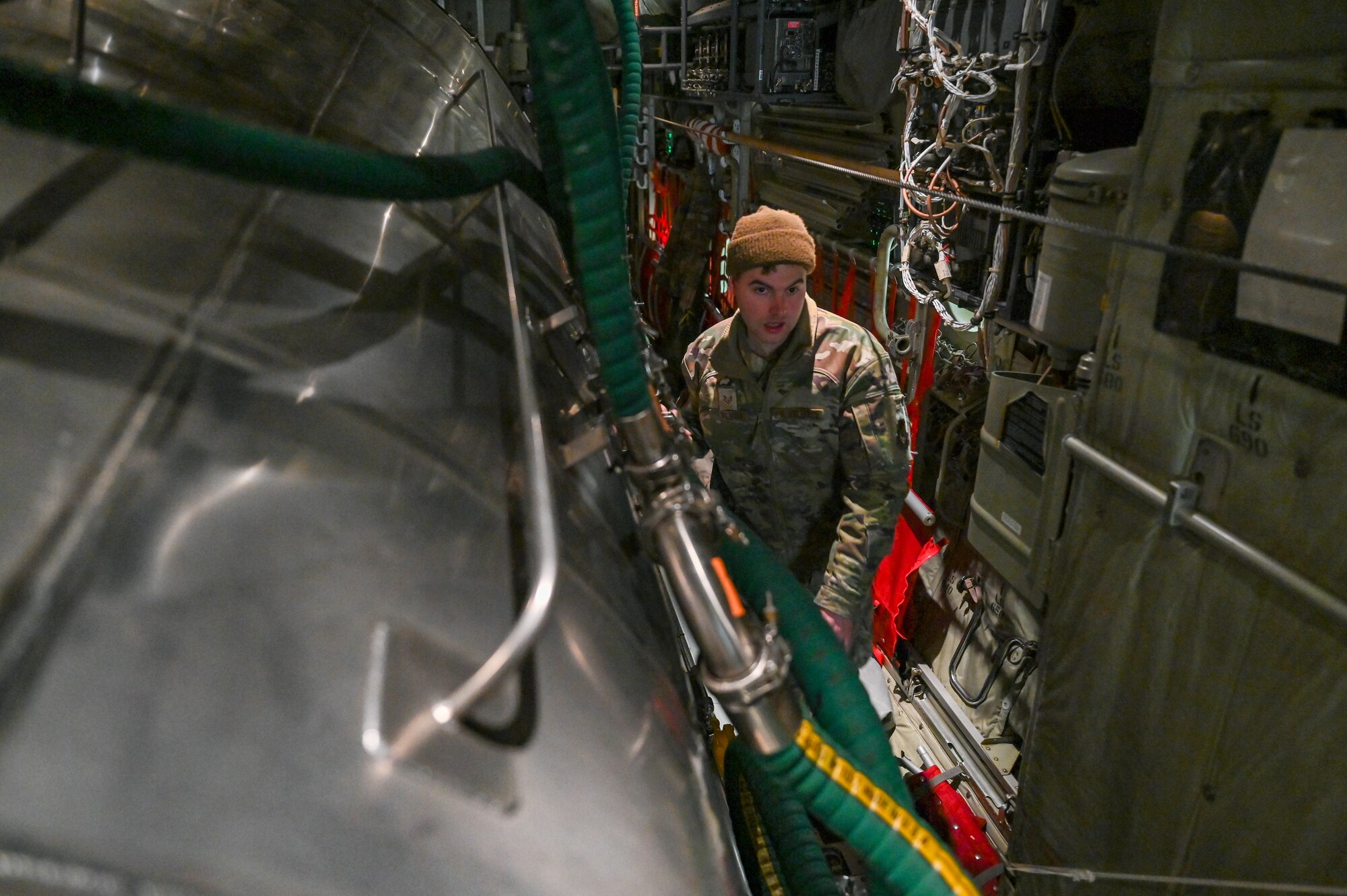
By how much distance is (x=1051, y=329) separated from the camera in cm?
217

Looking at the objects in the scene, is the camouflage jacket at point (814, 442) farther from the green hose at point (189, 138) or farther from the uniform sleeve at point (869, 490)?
the green hose at point (189, 138)

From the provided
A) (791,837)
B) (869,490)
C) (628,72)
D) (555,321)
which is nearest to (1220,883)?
(791,837)

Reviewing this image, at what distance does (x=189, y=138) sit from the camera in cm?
58

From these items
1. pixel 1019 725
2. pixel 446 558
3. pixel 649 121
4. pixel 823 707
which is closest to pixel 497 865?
pixel 446 558

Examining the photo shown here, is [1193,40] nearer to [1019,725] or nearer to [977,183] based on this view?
[977,183]

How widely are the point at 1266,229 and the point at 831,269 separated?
316cm

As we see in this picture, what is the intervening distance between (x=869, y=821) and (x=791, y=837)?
0.35 meters

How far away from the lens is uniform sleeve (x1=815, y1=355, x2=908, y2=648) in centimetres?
203

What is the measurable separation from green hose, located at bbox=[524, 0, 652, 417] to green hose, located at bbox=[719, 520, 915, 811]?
244 millimetres

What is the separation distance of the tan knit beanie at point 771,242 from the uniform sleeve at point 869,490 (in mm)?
351

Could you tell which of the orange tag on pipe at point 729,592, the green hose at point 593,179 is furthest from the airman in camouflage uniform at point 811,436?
the orange tag on pipe at point 729,592

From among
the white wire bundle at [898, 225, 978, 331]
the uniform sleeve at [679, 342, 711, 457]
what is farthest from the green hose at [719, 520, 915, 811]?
the white wire bundle at [898, 225, 978, 331]

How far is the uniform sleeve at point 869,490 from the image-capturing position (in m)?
2.03

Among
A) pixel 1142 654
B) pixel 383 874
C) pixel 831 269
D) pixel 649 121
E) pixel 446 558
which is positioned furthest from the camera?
pixel 649 121
